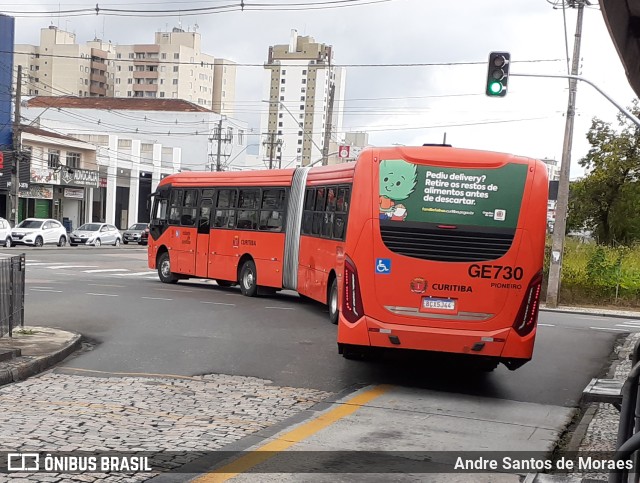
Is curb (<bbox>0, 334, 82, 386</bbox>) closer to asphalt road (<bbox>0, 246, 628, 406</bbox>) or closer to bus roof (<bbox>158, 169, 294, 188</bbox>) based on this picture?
asphalt road (<bbox>0, 246, 628, 406</bbox>)

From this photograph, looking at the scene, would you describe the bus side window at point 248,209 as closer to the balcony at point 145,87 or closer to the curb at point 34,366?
the curb at point 34,366

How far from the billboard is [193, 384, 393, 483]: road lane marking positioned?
52.8m

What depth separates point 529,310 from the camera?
10469mm

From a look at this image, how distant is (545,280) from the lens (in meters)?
34.6

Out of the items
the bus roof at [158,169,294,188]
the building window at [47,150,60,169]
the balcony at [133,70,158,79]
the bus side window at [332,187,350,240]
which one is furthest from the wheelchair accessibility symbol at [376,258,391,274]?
the balcony at [133,70,158,79]

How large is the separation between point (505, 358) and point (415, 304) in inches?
49.1

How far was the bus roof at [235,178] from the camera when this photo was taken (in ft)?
68.9

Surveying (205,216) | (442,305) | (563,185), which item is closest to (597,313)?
(563,185)

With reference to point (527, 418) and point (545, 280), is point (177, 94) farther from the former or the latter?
point (527, 418)

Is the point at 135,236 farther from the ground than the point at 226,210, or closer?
closer

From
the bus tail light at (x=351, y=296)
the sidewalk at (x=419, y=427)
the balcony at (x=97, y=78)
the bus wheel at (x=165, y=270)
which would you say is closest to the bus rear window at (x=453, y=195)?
the bus tail light at (x=351, y=296)

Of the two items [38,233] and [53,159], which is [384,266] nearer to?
[38,233]

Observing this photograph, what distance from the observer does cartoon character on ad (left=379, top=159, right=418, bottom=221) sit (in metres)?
10.7

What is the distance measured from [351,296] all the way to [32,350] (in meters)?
4.58
